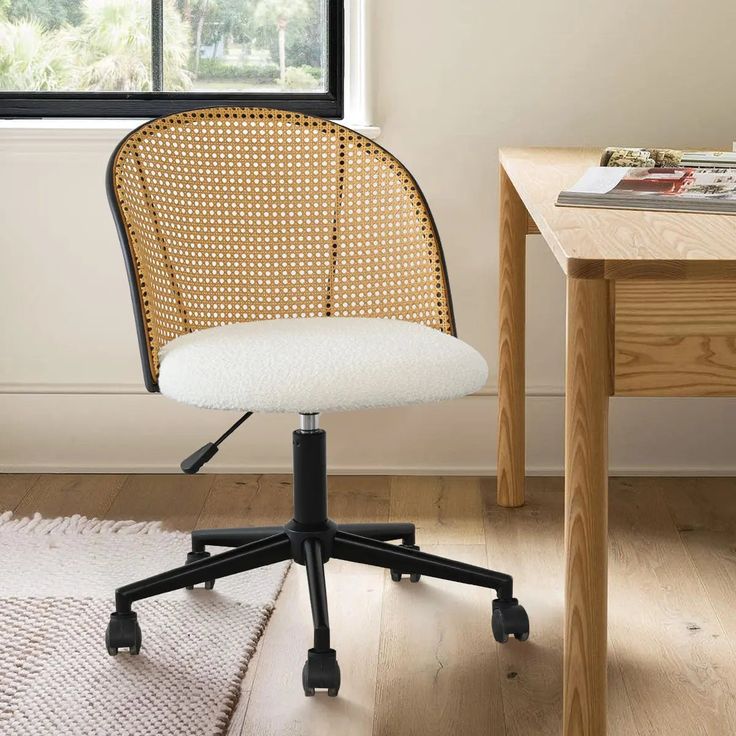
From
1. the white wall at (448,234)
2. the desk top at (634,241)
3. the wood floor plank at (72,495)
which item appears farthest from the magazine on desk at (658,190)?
the wood floor plank at (72,495)

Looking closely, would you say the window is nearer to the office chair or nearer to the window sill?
the window sill

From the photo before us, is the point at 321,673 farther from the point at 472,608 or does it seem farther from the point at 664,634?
the point at 664,634

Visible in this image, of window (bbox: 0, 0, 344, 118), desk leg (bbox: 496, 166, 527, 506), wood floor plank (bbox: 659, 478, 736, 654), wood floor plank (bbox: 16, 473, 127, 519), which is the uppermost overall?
window (bbox: 0, 0, 344, 118)

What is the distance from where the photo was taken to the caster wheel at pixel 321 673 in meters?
1.62

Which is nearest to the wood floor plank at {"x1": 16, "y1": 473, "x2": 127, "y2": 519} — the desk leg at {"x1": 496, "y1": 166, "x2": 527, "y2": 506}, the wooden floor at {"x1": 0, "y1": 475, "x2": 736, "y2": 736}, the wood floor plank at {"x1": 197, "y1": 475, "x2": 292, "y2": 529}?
the wooden floor at {"x1": 0, "y1": 475, "x2": 736, "y2": 736}

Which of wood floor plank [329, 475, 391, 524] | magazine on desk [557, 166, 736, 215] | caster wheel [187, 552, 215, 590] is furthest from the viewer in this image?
wood floor plank [329, 475, 391, 524]

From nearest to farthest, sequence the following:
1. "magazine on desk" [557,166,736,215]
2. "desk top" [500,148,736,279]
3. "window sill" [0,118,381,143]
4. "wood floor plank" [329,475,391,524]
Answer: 1. "desk top" [500,148,736,279]
2. "magazine on desk" [557,166,736,215]
3. "wood floor plank" [329,475,391,524]
4. "window sill" [0,118,381,143]

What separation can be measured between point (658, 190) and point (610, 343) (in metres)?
0.48

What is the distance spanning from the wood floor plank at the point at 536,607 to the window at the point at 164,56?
100 centimetres

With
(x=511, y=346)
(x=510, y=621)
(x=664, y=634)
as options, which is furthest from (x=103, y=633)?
(x=511, y=346)

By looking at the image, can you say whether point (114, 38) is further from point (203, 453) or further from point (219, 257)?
point (203, 453)

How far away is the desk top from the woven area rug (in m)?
0.81

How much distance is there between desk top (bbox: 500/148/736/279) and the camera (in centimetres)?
112

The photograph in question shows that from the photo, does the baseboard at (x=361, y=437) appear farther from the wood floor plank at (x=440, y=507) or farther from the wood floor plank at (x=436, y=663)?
the wood floor plank at (x=436, y=663)
